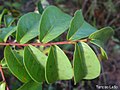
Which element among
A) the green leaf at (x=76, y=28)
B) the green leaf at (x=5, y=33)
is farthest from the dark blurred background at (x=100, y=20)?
the green leaf at (x=76, y=28)

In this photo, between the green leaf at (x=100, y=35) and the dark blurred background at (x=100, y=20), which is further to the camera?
the dark blurred background at (x=100, y=20)

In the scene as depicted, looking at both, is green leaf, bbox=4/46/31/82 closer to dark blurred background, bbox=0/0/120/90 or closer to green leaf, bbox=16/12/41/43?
green leaf, bbox=16/12/41/43

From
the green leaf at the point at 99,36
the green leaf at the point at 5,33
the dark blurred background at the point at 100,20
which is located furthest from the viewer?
the dark blurred background at the point at 100,20

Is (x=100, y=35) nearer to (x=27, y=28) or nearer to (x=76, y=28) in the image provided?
(x=76, y=28)

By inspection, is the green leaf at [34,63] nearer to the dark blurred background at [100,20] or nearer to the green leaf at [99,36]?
the green leaf at [99,36]

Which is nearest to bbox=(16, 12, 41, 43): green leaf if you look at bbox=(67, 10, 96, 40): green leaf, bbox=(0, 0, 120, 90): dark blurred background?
bbox=(67, 10, 96, 40): green leaf

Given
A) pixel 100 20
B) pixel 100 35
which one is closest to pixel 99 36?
pixel 100 35

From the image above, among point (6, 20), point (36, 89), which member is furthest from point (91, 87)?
point (36, 89)
